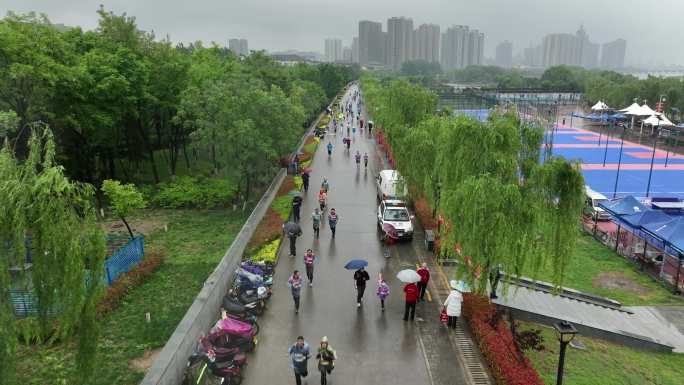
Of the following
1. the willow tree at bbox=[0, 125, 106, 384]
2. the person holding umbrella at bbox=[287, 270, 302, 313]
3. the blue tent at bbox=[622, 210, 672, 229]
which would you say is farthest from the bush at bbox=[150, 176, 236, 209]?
the blue tent at bbox=[622, 210, 672, 229]

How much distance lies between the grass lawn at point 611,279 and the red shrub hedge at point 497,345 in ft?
12.2

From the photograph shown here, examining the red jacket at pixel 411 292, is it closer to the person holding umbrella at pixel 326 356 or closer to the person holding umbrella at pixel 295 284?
the person holding umbrella at pixel 295 284

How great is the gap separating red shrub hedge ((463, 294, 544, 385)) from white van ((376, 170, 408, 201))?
1042 centimetres

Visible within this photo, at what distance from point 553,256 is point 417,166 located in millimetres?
10176

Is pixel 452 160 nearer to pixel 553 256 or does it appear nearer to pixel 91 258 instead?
pixel 553 256

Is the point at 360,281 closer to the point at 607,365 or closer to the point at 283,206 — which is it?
the point at 607,365

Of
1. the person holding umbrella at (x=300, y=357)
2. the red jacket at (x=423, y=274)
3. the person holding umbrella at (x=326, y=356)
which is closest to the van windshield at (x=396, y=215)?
the red jacket at (x=423, y=274)

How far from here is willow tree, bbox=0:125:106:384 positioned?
630cm

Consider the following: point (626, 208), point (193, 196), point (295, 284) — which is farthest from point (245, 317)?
point (626, 208)

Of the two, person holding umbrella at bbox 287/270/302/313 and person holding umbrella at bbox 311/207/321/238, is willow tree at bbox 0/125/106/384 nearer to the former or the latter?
person holding umbrella at bbox 287/270/302/313

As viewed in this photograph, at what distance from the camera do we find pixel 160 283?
16.4 metres

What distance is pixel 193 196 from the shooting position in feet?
84.5

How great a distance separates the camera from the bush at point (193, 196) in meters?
25.7

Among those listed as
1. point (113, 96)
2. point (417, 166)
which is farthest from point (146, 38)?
point (417, 166)
